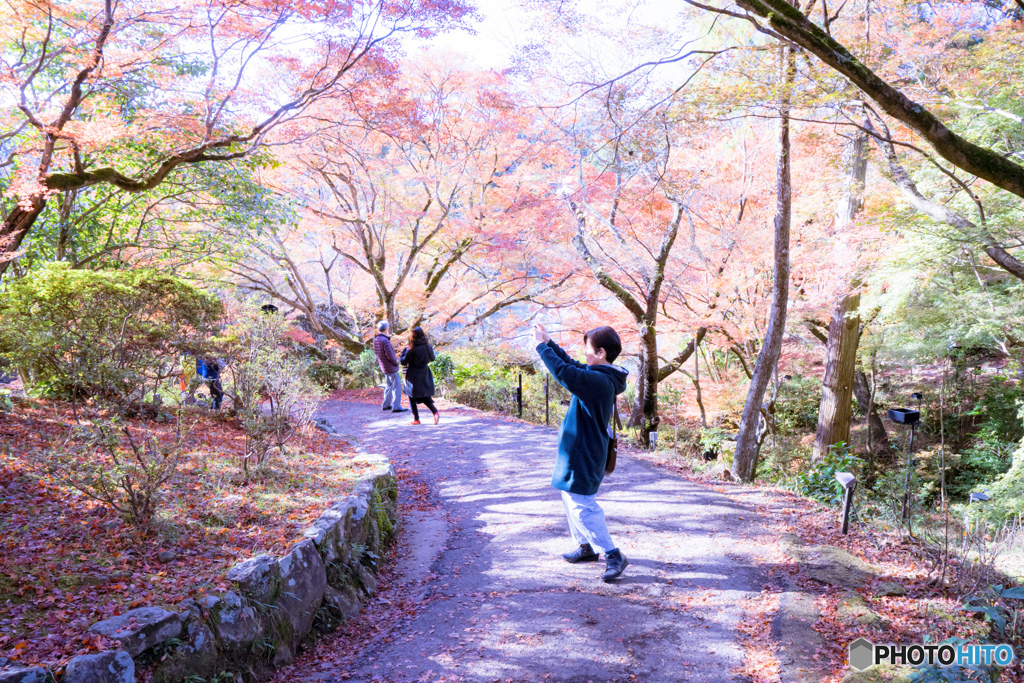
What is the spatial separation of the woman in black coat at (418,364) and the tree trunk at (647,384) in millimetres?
4900

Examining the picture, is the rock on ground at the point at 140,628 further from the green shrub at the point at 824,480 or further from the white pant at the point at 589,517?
the green shrub at the point at 824,480

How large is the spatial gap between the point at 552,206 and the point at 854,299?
19.5 ft

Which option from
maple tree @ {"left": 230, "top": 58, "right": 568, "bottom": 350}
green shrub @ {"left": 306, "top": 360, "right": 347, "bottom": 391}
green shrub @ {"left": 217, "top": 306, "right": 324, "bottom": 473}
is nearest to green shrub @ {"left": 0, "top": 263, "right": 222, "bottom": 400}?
green shrub @ {"left": 217, "top": 306, "right": 324, "bottom": 473}

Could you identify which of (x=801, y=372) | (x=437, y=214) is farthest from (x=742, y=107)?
(x=801, y=372)

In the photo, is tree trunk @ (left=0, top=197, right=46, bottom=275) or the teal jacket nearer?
the teal jacket

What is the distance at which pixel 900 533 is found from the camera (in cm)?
469

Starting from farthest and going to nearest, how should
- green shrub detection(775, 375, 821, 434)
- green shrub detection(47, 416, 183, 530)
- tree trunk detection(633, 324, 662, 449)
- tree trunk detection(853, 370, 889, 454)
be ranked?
green shrub detection(775, 375, 821, 434)
tree trunk detection(853, 370, 889, 454)
tree trunk detection(633, 324, 662, 449)
green shrub detection(47, 416, 183, 530)

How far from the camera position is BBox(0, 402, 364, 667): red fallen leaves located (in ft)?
8.47

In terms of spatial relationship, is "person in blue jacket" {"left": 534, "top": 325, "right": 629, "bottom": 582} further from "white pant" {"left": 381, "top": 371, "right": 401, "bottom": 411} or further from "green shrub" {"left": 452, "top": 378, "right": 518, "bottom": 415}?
"green shrub" {"left": 452, "top": 378, "right": 518, "bottom": 415}

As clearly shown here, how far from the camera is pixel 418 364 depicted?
7887 millimetres

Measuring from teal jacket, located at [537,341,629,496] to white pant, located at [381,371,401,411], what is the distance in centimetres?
676

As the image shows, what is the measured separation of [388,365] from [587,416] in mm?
5942

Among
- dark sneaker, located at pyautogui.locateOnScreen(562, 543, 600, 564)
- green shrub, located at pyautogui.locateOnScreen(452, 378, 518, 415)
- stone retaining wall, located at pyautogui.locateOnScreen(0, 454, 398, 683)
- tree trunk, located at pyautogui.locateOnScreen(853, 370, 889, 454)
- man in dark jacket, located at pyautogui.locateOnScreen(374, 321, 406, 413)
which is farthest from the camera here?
tree trunk, located at pyautogui.locateOnScreen(853, 370, 889, 454)

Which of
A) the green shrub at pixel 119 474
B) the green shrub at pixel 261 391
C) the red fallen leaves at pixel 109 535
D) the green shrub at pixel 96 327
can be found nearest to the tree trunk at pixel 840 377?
the red fallen leaves at pixel 109 535
